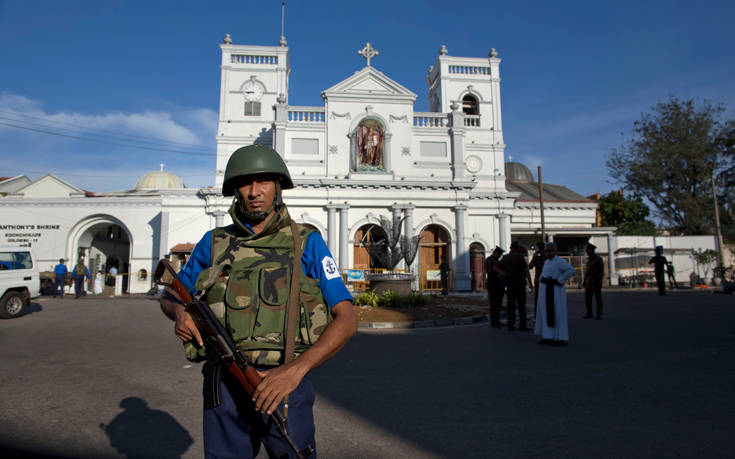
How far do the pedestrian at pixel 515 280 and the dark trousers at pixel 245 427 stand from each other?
8.20 meters

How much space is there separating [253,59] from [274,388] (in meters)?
29.2

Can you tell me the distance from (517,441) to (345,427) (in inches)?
54.4

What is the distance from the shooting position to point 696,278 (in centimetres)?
2562

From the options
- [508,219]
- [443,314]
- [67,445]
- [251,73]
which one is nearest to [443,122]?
[508,219]

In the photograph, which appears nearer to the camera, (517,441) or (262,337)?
(262,337)

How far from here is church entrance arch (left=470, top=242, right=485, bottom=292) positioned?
76.5 feet

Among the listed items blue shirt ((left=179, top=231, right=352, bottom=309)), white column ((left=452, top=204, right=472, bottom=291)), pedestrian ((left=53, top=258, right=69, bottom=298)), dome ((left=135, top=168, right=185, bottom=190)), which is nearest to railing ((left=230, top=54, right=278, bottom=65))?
white column ((left=452, top=204, right=472, bottom=291))

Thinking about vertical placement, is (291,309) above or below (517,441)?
above

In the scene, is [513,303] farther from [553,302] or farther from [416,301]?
[416,301]

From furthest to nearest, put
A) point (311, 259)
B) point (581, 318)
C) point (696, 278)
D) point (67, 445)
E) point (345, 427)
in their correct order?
point (696, 278) → point (581, 318) → point (345, 427) → point (67, 445) → point (311, 259)

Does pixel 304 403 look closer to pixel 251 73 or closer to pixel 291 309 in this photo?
pixel 291 309

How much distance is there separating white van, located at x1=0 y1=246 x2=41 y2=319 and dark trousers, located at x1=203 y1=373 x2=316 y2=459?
514 inches

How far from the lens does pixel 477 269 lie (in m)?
23.7

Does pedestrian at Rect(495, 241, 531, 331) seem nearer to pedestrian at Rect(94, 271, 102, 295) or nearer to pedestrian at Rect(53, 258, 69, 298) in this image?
pedestrian at Rect(53, 258, 69, 298)
